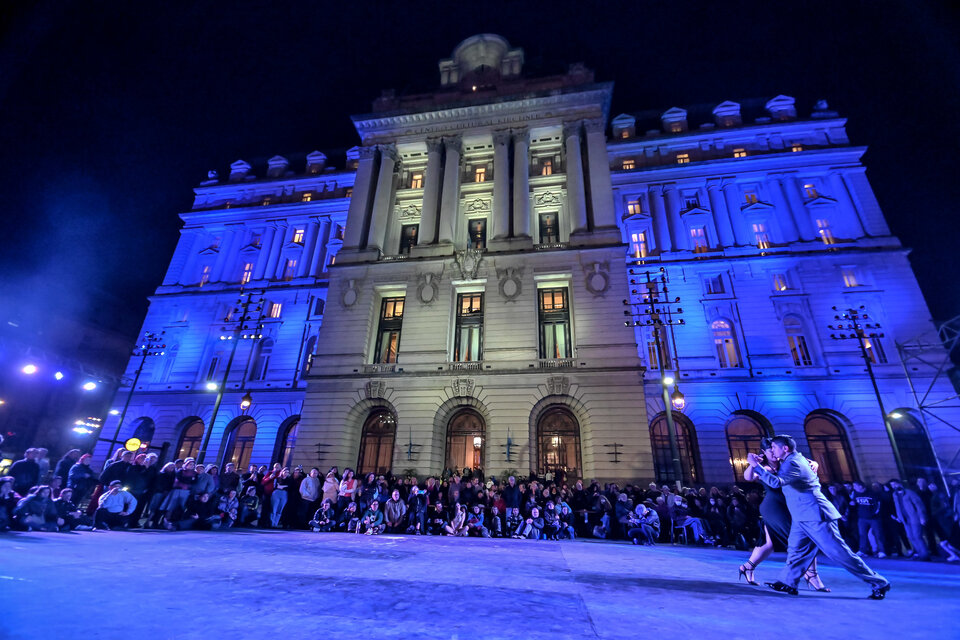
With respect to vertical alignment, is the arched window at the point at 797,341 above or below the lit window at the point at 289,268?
→ below

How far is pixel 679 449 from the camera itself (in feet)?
77.2

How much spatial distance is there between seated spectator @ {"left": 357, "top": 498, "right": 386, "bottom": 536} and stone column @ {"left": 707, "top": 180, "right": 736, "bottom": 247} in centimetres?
2675

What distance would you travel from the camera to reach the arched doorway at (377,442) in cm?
2186

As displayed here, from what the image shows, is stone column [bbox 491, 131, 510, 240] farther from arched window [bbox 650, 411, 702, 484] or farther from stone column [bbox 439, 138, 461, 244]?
arched window [bbox 650, 411, 702, 484]

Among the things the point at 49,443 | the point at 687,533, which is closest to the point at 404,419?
the point at 687,533

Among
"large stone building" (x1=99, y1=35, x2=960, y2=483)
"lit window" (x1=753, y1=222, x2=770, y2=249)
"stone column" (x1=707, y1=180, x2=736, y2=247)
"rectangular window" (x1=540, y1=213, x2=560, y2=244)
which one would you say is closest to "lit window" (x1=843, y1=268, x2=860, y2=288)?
"large stone building" (x1=99, y1=35, x2=960, y2=483)

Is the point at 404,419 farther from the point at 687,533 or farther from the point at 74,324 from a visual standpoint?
the point at 74,324

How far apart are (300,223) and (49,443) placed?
96.7ft

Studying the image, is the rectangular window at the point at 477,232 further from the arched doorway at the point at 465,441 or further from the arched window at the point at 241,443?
the arched window at the point at 241,443

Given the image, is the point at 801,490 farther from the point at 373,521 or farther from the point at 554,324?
the point at 554,324

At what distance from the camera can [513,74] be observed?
1169 inches

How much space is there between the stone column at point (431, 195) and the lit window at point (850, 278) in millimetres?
25945

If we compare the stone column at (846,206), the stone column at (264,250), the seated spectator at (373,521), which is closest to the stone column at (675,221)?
the stone column at (846,206)

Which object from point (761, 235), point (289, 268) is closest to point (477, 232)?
point (289, 268)
